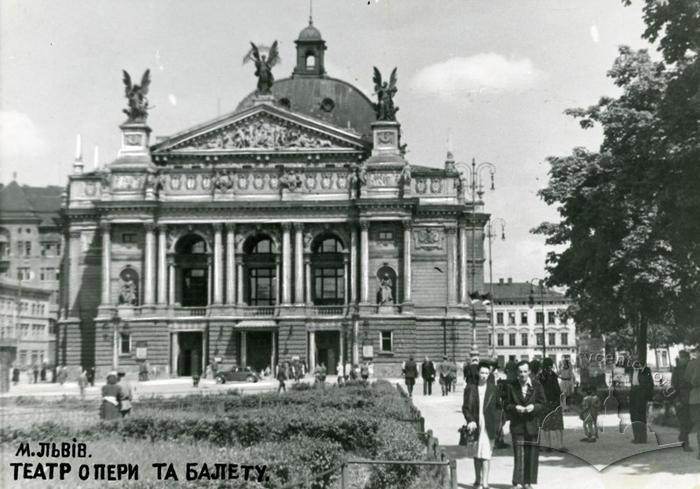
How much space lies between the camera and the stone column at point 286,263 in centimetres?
6900

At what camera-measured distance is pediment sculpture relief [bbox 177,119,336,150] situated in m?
72.4

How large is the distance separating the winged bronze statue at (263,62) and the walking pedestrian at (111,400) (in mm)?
54046

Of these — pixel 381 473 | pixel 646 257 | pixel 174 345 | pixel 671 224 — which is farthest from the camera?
pixel 174 345

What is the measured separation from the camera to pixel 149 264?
6938 centimetres

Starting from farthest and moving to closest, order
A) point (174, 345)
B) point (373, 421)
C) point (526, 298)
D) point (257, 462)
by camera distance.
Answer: point (526, 298)
point (174, 345)
point (373, 421)
point (257, 462)

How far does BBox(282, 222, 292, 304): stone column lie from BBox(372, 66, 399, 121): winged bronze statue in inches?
463

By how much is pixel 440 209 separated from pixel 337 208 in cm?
807

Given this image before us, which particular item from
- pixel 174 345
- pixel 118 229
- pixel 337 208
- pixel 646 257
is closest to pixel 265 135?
pixel 337 208

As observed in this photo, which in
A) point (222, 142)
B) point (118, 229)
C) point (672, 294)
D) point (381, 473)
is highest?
point (222, 142)

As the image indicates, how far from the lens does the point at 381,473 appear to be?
14.5 m

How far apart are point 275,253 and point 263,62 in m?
15.6

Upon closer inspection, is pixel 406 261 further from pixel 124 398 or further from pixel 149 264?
pixel 124 398

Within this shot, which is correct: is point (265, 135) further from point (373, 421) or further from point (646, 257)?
point (373, 421)

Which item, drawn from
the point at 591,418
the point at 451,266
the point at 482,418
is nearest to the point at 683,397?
the point at 591,418
